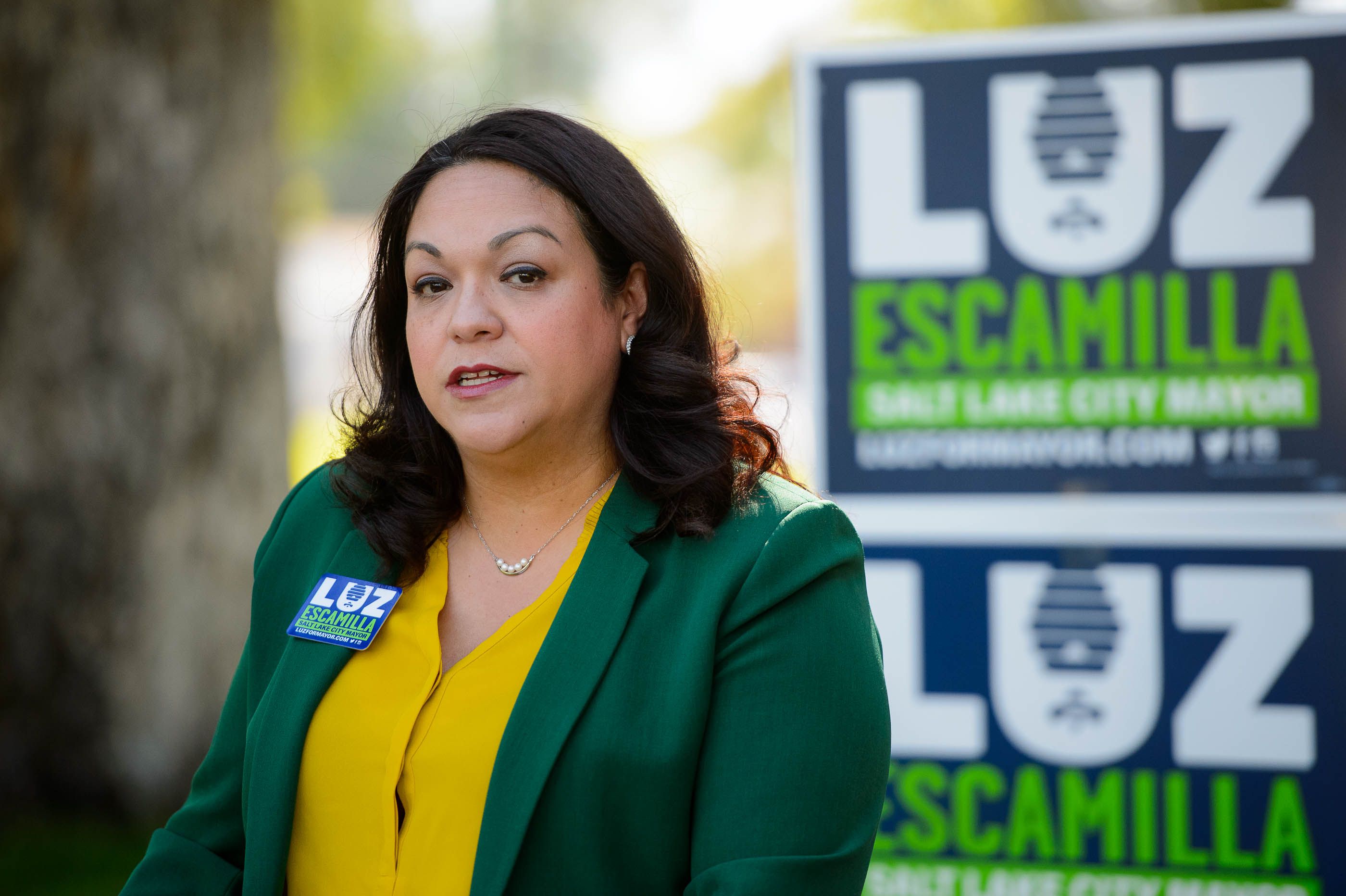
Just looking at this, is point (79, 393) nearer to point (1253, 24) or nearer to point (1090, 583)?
point (1090, 583)

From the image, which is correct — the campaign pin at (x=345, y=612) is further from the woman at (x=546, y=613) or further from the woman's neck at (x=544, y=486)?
the woman's neck at (x=544, y=486)

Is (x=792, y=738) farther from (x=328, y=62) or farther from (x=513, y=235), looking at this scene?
(x=328, y=62)

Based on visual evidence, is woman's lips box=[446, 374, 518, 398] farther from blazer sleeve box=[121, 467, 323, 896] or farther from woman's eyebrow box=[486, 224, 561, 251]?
blazer sleeve box=[121, 467, 323, 896]

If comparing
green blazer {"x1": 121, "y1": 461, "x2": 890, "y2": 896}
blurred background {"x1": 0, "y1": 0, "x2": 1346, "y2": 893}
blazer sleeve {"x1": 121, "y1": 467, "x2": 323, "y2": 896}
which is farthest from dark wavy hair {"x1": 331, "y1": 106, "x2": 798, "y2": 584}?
blurred background {"x1": 0, "y1": 0, "x2": 1346, "y2": 893}

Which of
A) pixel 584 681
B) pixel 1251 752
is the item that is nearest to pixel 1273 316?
pixel 1251 752

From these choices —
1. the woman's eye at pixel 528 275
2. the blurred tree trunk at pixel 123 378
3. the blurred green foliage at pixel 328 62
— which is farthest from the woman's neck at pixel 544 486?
the blurred green foliage at pixel 328 62

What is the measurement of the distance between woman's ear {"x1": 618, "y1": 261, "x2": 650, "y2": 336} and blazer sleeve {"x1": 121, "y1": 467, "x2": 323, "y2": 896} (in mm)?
761

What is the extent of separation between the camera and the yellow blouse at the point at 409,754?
5.45ft

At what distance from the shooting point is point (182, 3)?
4.43m

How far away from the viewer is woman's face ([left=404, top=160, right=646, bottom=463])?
1792 millimetres

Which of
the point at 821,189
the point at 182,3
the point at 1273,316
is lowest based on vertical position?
the point at 1273,316

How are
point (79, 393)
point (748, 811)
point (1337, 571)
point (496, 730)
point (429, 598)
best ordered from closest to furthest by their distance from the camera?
point (748, 811), point (496, 730), point (429, 598), point (1337, 571), point (79, 393)

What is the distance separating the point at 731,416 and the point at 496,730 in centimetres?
63

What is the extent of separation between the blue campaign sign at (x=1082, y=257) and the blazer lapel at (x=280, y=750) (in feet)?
4.75
